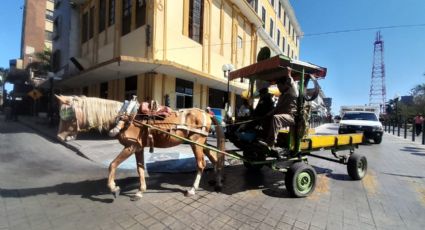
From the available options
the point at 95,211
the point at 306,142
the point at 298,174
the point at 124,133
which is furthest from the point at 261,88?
the point at 95,211

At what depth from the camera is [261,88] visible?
609cm

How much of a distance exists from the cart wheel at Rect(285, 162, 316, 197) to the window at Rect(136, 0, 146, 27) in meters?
11.7

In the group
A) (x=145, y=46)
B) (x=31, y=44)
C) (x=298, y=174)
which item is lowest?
(x=298, y=174)

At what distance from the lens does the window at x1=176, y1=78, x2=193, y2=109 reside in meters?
14.4

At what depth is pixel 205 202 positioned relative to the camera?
439 cm

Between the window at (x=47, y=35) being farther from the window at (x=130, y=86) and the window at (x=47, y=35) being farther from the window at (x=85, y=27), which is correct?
the window at (x=130, y=86)

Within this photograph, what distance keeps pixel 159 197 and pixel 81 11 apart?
21.5m

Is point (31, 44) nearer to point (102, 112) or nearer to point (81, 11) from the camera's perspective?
point (81, 11)

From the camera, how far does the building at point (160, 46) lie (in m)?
12.8

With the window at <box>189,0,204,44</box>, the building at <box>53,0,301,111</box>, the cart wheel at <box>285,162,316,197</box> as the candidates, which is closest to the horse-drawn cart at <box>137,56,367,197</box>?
the cart wheel at <box>285,162,316,197</box>

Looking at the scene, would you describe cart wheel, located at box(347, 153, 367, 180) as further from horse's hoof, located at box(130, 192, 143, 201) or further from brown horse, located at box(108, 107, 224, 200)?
horse's hoof, located at box(130, 192, 143, 201)

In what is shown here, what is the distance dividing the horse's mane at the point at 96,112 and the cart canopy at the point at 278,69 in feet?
8.81

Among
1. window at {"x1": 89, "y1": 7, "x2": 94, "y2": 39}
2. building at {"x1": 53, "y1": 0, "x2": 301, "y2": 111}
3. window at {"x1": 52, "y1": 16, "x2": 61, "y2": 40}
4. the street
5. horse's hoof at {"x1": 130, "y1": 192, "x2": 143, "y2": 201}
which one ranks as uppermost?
window at {"x1": 52, "y1": 16, "x2": 61, "y2": 40}

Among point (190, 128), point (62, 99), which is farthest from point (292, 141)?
point (62, 99)
